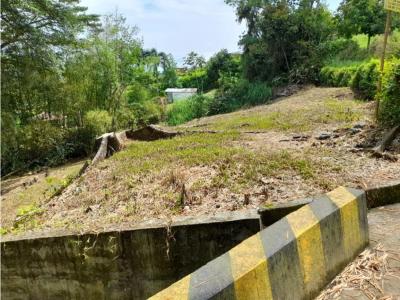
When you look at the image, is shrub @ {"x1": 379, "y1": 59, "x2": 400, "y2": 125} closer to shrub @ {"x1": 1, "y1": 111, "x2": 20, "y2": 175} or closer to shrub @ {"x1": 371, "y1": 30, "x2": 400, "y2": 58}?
shrub @ {"x1": 371, "y1": 30, "x2": 400, "y2": 58}

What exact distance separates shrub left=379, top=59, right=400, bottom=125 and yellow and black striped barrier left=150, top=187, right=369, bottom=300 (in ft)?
11.3

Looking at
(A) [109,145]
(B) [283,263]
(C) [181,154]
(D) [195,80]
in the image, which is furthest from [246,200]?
(D) [195,80]

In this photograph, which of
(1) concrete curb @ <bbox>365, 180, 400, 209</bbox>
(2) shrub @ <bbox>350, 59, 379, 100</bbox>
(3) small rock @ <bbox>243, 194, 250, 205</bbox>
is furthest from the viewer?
(2) shrub @ <bbox>350, 59, 379, 100</bbox>

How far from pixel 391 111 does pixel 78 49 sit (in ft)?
43.6

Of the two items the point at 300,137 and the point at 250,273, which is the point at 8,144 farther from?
the point at 250,273

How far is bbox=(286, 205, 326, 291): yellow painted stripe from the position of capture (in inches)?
69.5

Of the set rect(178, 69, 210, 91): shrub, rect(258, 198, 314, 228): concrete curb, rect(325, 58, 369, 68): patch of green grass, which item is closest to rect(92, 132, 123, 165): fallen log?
rect(258, 198, 314, 228): concrete curb

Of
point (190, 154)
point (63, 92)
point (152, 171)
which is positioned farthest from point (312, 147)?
point (63, 92)

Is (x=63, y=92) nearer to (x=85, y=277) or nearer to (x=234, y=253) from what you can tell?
(x=85, y=277)

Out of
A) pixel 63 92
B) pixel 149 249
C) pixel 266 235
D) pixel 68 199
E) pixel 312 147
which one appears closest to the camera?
pixel 266 235

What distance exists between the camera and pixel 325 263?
1.88 meters

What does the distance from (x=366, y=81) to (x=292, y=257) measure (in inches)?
401

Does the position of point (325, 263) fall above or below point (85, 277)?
above

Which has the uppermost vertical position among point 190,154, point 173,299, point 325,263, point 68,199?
point 173,299
